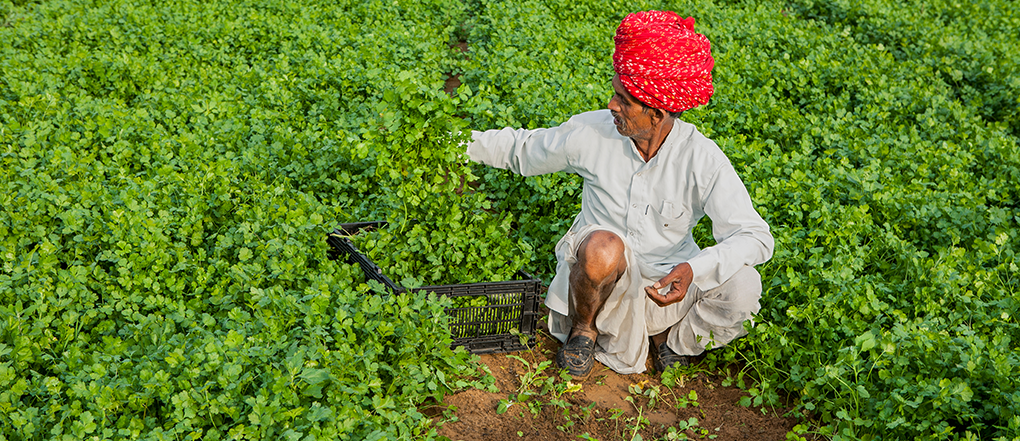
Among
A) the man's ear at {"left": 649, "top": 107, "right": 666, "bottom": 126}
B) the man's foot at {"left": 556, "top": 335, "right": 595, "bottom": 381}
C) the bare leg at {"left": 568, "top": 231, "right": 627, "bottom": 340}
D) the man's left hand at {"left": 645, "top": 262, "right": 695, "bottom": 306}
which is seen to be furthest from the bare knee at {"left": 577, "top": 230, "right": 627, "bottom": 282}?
the man's ear at {"left": 649, "top": 107, "right": 666, "bottom": 126}

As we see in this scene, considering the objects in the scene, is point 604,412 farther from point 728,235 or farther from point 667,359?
point 728,235

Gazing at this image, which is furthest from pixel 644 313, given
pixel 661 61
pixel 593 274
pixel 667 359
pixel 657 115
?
pixel 661 61

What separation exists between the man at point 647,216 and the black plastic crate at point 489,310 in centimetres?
19

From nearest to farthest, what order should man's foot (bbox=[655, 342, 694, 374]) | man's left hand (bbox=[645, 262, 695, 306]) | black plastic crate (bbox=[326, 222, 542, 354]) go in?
man's left hand (bbox=[645, 262, 695, 306])
black plastic crate (bbox=[326, 222, 542, 354])
man's foot (bbox=[655, 342, 694, 374])

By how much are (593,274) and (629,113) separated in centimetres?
70

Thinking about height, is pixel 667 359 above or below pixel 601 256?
below

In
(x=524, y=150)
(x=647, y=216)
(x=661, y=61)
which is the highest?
(x=661, y=61)

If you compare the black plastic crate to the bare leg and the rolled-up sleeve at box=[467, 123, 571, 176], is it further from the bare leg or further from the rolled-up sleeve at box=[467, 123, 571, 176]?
the rolled-up sleeve at box=[467, 123, 571, 176]

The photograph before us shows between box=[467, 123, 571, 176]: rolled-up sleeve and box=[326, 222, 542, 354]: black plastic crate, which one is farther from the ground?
box=[467, 123, 571, 176]: rolled-up sleeve

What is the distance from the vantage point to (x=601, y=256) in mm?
3555

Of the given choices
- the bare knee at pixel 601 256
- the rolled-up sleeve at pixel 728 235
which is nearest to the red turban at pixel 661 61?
the rolled-up sleeve at pixel 728 235

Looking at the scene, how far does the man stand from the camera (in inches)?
137

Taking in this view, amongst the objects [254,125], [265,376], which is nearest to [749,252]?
[265,376]

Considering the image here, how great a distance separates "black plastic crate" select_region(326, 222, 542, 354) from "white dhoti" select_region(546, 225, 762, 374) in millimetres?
185
